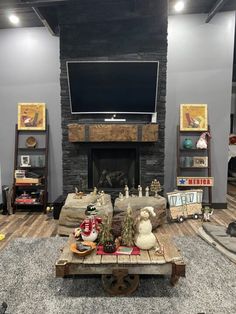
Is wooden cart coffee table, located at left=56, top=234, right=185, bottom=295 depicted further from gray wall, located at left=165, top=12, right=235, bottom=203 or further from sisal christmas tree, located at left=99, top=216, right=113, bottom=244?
gray wall, located at left=165, top=12, right=235, bottom=203

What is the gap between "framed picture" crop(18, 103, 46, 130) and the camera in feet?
13.3

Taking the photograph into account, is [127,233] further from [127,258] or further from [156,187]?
[156,187]

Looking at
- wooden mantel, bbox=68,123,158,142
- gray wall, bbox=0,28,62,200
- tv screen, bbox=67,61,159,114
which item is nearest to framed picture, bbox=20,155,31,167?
gray wall, bbox=0,28,62,200

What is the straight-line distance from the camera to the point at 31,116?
4.07 meters

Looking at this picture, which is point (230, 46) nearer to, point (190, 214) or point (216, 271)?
point (190, 214)

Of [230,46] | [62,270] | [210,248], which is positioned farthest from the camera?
[230,46]

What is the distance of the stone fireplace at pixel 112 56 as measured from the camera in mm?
3660

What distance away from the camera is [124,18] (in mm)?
3662

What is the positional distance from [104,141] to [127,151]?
1.57 ft

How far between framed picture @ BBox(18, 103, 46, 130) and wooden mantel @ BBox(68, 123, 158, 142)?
65 cm

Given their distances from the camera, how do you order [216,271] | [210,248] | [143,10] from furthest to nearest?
[143,10] → [210,248] → [216,271]

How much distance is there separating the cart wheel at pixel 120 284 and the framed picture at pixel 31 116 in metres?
2.83

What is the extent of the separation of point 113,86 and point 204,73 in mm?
1506

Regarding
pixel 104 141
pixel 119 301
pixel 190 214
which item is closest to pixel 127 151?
pixel 104 141
